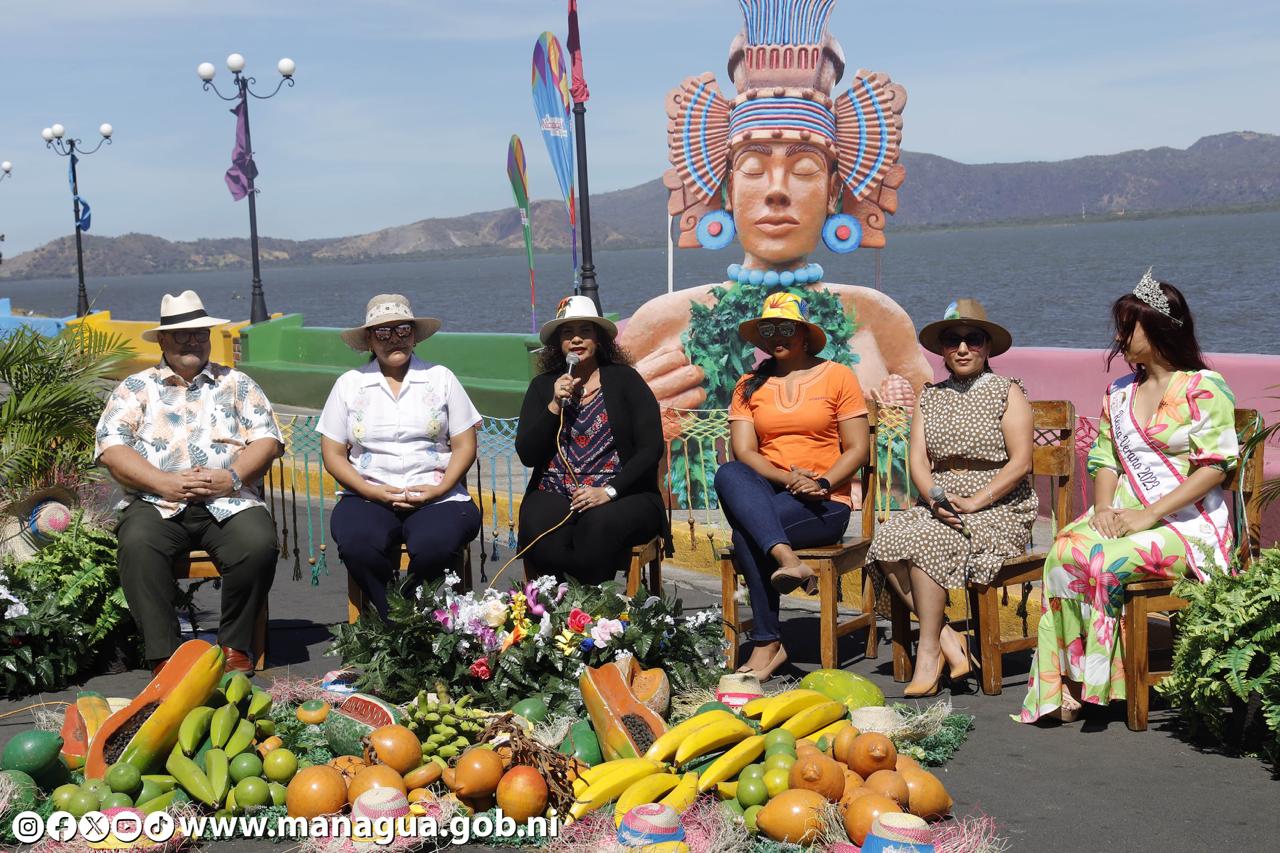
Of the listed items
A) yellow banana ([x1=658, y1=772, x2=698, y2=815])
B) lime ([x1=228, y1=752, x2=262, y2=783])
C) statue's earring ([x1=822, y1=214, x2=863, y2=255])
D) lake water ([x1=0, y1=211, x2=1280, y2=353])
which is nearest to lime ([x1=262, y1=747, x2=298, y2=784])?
lime ([x1=228, y1=752, x2=262, y2=783])

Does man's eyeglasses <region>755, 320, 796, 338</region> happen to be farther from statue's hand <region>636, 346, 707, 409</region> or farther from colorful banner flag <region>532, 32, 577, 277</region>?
colorful banner flag <region>532, 32, 577, 277</region>

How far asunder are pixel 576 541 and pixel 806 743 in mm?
1727

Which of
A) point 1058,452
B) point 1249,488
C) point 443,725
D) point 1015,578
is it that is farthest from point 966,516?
point 443,725

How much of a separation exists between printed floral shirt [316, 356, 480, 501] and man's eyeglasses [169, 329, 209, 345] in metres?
0.61

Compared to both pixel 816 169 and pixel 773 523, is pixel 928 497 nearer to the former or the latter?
pixel 773 523

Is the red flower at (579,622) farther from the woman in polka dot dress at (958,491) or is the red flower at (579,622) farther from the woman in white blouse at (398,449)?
the woman in polka dot dress at (958,491)

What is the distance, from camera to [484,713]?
15.4 feet

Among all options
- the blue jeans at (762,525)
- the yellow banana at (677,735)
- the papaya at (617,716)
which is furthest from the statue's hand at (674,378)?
the yellow banana at (677,735)

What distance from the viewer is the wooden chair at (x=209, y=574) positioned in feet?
19.7

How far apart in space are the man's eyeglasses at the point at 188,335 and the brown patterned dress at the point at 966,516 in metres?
2.95

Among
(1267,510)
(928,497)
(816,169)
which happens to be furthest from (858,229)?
(928,497)

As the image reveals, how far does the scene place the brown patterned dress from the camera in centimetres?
543

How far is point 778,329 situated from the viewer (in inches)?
233

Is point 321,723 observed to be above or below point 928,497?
below
